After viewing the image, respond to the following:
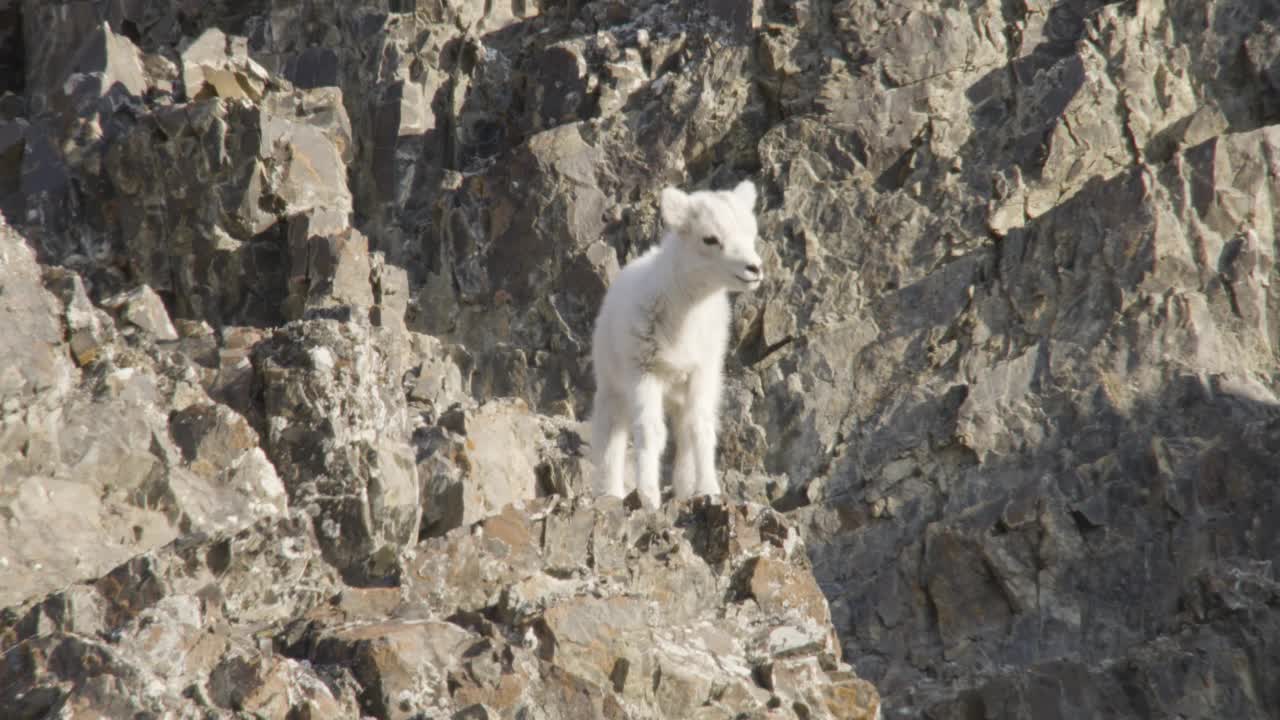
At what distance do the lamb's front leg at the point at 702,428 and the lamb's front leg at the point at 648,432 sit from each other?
312 millimetres

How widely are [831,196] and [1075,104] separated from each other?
15.3 ft

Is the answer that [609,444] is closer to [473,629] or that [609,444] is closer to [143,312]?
[473,629]

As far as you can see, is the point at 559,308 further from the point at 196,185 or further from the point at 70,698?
the point at 70,698

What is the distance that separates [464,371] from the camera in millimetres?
27203

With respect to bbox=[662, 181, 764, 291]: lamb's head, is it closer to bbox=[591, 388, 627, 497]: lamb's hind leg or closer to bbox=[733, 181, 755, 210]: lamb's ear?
bbox=[733, 181, 755, 210]: lamb's ear

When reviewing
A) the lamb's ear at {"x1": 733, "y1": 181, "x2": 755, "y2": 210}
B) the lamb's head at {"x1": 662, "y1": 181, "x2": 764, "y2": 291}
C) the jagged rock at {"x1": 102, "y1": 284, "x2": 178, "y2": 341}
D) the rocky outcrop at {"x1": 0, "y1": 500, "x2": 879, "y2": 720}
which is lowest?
the rocky outcrop at {"x1": 0, "y1": 500, "x2": 879, "y2": 720}

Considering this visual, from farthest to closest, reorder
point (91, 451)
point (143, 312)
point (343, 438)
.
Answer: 1. point (143, 312)
2. point (343, 438)
3. point (91, 451)

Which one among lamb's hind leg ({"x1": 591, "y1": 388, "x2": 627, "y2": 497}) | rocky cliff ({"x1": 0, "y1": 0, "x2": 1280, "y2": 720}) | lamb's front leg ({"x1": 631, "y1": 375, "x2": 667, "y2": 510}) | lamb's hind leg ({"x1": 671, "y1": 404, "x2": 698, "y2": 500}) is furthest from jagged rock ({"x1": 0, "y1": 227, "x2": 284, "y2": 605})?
lamb's hind leg ({"x1": 671, "y1": 404, "x2": 698, "y2": 500})

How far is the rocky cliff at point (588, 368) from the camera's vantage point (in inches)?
419

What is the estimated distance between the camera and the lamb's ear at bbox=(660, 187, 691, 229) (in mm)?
13227

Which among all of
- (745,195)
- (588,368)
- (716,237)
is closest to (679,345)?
(716,237)

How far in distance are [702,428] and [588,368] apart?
43.7ft

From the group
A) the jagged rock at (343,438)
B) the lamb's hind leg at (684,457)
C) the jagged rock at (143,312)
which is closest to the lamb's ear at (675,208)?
the lamb's hind leg at (684,457)

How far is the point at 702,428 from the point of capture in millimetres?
13180
